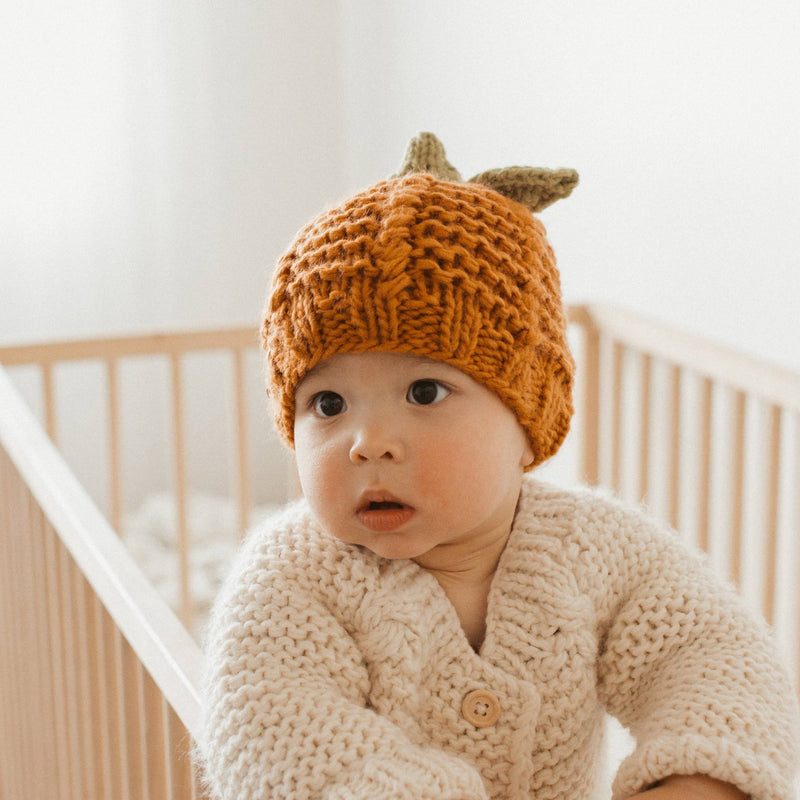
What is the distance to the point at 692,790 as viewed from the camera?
74 cm

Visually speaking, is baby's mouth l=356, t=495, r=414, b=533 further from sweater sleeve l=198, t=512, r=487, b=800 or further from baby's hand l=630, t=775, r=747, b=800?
baby's hand l=630, t=775, r=747, b=800

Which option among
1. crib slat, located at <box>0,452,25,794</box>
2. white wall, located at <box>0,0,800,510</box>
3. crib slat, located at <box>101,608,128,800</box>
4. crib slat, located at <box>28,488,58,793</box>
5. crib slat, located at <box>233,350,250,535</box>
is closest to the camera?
crib slat, located at <box>101,608,128,800</box>

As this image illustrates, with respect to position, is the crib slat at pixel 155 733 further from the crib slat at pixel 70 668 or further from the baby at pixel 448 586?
the crib slat at pixel 70 668

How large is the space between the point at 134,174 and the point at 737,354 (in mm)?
1612

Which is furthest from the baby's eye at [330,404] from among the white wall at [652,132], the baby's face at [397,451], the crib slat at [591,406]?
the crib slat at [591,406]

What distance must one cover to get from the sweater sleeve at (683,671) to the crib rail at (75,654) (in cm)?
29

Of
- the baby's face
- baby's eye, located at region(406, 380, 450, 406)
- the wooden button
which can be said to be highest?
baby's eye, located at region(406, 380, 450, 406)

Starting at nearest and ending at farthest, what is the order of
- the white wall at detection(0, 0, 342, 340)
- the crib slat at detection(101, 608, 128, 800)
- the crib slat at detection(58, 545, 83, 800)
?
the crib slat at detection(101, 608, 128, 800)
the crib slat at detection(58, 545, 83, 800)
the white wall at detection(0, 0, 342, 340)

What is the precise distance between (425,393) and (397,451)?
48 millimetres

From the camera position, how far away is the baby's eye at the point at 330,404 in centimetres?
81

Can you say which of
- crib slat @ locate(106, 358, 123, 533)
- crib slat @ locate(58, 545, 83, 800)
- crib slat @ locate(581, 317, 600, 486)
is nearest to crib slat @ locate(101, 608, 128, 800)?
crib slat @ locate(58, 545, 83, 800)

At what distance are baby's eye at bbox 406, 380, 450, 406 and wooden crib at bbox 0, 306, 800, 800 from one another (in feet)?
0.76

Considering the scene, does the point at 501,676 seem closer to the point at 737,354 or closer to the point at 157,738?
the point at 157,738

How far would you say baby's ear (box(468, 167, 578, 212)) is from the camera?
35.4 inches
